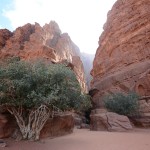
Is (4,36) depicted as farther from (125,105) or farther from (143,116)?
(143,116)

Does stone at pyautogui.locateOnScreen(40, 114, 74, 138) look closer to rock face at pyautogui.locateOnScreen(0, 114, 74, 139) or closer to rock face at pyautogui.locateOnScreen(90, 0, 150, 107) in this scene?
rock face at pyautogui.locateOnScreen(0, 114, 74, 139)

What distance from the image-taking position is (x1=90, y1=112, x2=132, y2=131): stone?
55.7 ft

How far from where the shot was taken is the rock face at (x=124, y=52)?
27380 millimetres

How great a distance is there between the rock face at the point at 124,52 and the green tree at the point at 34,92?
52.3ft

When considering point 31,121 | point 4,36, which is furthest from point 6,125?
point 4,36

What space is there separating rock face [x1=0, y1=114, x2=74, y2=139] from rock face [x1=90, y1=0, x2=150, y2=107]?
13283 millimetres

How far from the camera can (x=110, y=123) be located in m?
17.3

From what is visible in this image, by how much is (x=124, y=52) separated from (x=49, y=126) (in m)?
22.0

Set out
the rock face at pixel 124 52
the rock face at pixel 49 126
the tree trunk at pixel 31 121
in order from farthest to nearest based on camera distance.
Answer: the rock face at pixel 124 52, the rock face at pixel 49 126, the tree trunk at pixel 31 121

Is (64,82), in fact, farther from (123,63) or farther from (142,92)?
(123,63)

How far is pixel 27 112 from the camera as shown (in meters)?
13.0

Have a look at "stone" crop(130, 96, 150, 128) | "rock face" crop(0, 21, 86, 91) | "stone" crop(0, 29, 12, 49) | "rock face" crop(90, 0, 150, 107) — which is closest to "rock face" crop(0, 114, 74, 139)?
"stone" crop(130, 96, 150, 128)

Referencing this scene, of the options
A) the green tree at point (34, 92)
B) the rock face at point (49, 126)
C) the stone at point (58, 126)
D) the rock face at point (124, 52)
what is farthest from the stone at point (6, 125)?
the rock face at point (124, 52)

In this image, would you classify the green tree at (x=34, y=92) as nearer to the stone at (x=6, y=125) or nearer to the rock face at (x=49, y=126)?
the stone at (x=6, y=125)
